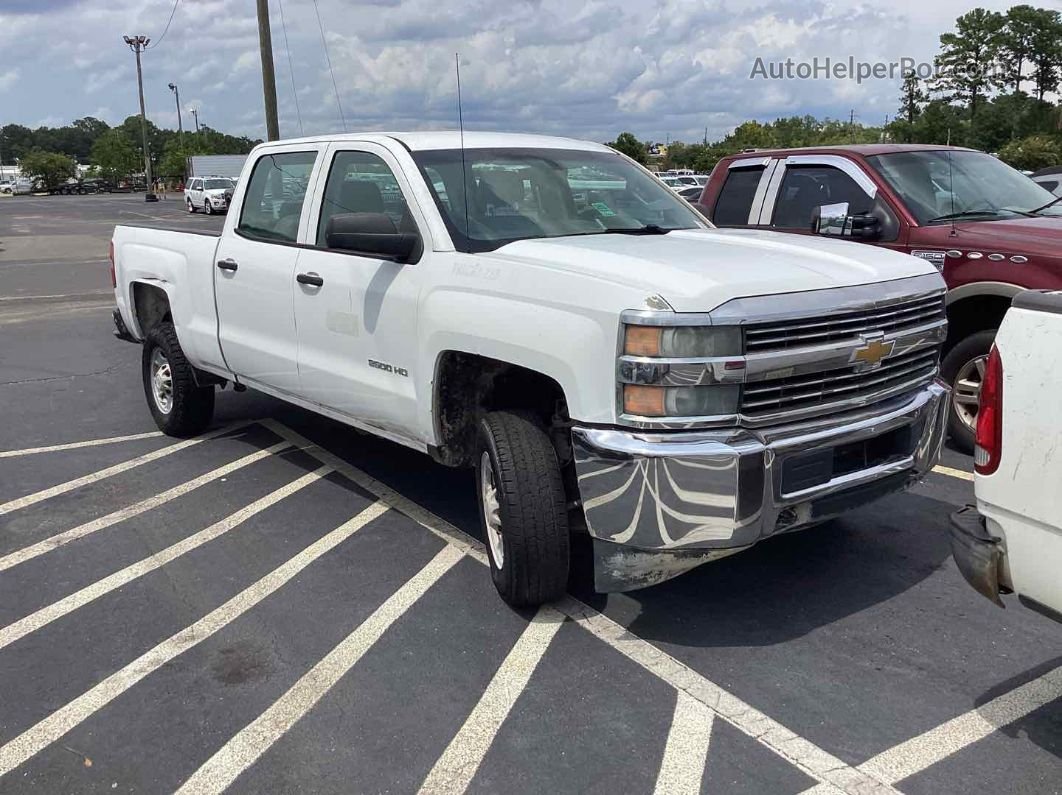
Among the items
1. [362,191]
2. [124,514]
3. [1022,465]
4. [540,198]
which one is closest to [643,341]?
[1022,465]

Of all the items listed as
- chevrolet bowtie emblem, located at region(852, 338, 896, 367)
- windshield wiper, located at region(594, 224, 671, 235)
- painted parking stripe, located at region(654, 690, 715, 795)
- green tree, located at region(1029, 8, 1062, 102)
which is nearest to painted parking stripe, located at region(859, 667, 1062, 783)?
painted parking stripe, located at region(654, 690, 715, 795)

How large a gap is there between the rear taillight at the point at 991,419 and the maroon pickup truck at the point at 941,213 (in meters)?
3.12

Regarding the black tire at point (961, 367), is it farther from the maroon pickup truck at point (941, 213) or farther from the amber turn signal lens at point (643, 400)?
the amber turn signal lens at point (643, 400)

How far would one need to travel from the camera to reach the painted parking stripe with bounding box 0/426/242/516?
18.5 ft

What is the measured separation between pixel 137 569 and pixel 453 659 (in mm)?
1831

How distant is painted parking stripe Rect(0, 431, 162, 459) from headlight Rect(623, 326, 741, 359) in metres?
4.81

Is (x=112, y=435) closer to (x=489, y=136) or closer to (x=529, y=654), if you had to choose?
(x=489, y=136)

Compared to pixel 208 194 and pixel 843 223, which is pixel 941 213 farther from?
pixel 208 194

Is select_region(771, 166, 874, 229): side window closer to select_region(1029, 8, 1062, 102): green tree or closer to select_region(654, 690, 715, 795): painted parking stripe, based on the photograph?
select_region(654, 690, 715, 795): painted parking stripe

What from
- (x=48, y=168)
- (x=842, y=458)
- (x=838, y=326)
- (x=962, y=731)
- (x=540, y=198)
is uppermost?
(x=48, y=168)

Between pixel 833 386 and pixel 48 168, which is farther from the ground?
pixel 48 168

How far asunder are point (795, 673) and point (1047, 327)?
1.58m

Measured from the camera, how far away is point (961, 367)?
6078 mm

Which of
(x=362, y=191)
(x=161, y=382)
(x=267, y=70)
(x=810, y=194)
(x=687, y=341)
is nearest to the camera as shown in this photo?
(x=687, y=341)
